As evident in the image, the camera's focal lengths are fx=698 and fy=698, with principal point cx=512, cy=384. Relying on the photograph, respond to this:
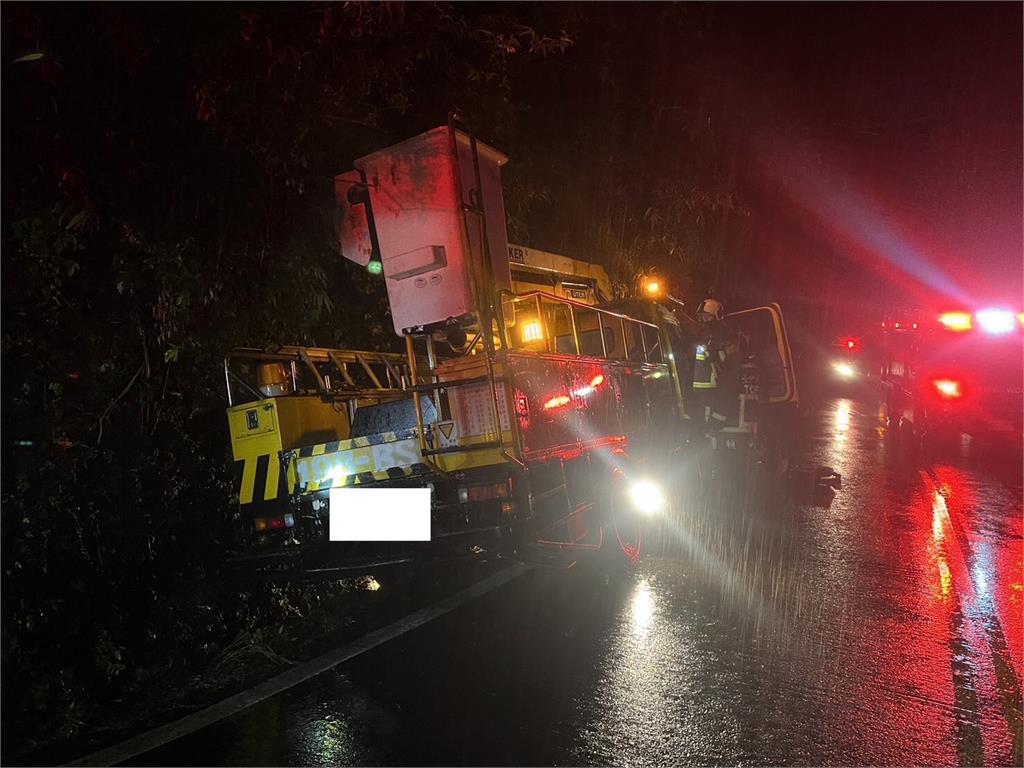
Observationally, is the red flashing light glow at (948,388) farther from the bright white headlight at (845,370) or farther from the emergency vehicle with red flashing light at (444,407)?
the bright white headlight at (845,370)

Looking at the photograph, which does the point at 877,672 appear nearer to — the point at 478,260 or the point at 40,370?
the point at 478,260

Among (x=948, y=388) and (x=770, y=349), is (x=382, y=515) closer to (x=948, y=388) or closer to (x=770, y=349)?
(x=770, y=349)

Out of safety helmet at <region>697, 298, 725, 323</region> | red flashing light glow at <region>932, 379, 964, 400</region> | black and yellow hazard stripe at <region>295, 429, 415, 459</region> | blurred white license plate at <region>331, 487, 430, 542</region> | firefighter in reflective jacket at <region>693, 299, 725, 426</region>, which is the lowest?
blurred white license plate at <region>331, 487, 430, 542</region>

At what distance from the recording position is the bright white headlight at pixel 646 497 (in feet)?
22.6

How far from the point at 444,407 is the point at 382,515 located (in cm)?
88

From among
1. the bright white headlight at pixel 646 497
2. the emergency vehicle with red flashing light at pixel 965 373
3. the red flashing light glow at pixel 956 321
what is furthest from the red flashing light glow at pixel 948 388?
the bright white headlight at pixel 646 497

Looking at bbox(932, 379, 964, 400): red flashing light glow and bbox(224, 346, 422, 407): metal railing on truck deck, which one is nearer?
bbox(224, 346, 422, 407): metal railing on truck deck

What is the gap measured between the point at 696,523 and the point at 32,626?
6576mm

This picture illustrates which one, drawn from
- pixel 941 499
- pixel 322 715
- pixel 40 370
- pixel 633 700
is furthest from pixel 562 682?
pixel 941 499

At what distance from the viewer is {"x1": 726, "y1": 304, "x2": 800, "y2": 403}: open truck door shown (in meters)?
10.5

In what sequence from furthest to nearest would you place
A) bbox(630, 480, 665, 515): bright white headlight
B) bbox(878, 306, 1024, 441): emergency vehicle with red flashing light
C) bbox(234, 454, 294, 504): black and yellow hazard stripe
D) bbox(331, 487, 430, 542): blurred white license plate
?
bbox(878, 306, 1024, 441): emergency vehicle with red flashing light → bbox(630, 480, 665, 515): bright white headlight → bbox(234, 454, 294, 504): black and yellow hazard stripe → bbox(331, 487, 430, 542): blurred white license plate

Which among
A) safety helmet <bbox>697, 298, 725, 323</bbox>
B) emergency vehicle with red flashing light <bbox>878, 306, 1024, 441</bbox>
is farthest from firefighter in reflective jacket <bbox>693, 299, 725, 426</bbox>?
emergency vehicle with red flashing light <bbox>878, 306, 1024, 441</bbox>

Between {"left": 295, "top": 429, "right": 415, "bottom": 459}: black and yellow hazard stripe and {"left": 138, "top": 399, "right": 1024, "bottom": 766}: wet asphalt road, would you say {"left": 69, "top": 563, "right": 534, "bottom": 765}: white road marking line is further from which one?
{"left": 295, "top": 429, "right": 415, "bottom": 459}: black and yellow hazard stripe

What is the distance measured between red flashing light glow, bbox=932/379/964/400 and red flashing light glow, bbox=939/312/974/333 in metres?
1.08
